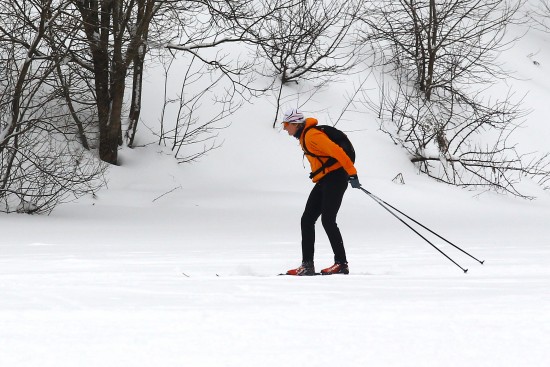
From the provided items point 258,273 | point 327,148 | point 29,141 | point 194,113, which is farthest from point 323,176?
point 194,113

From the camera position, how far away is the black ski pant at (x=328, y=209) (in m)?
7.72

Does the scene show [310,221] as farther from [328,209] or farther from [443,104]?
[443,104]

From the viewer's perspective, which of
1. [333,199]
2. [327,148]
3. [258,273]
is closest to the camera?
[327,148]

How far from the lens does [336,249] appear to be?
25.6 feet

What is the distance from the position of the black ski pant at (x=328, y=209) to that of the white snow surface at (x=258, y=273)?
403mm

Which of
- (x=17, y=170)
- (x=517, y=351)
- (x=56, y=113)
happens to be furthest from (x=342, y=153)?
(x=56, y=113)

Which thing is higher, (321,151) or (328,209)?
(321,151)

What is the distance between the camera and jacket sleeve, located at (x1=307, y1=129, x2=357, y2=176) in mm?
7484

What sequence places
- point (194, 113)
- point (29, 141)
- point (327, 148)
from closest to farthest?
point (327, 148) < point (29, 141) < point (194, 113)

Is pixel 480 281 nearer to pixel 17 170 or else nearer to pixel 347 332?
pixel 347 332

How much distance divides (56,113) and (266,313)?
12372 mm

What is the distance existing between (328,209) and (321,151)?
1.74 ft

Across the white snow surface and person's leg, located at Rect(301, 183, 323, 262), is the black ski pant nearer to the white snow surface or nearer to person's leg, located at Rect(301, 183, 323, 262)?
person's leg, located at Rect(301, 183, 323, 262)

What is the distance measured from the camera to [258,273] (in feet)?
25.8
